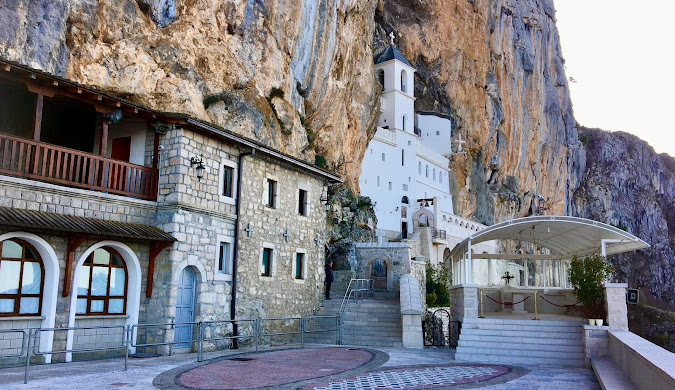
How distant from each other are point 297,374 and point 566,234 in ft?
38.6

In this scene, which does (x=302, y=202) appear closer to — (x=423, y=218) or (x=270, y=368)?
(x=270, y=368)

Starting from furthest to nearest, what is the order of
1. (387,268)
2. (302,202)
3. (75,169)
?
(387,268) < (302,202) < (75,169)

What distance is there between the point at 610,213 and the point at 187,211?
258 ft

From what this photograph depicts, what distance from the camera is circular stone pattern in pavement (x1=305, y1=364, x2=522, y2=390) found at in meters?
9.97

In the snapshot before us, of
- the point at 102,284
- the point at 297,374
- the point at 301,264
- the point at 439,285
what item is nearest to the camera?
the point at 297,374

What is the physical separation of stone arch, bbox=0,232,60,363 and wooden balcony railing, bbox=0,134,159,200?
1.42m

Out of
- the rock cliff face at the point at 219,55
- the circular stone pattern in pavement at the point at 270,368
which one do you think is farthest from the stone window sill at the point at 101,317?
the rock cliff face at the point at 219,55

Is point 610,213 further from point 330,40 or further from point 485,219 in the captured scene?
point 330,40

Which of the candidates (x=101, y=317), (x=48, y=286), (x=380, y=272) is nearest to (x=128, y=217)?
(x=101, y=317)

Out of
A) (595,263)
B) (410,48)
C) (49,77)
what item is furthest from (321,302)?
(410,48)

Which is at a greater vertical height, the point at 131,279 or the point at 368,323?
the point at 131,279

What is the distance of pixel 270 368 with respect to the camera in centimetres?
1213

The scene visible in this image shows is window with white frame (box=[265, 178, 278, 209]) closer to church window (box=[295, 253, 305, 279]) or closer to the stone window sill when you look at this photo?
church window (box=[295, 253, 305, 279])

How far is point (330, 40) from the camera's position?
94.3ft
